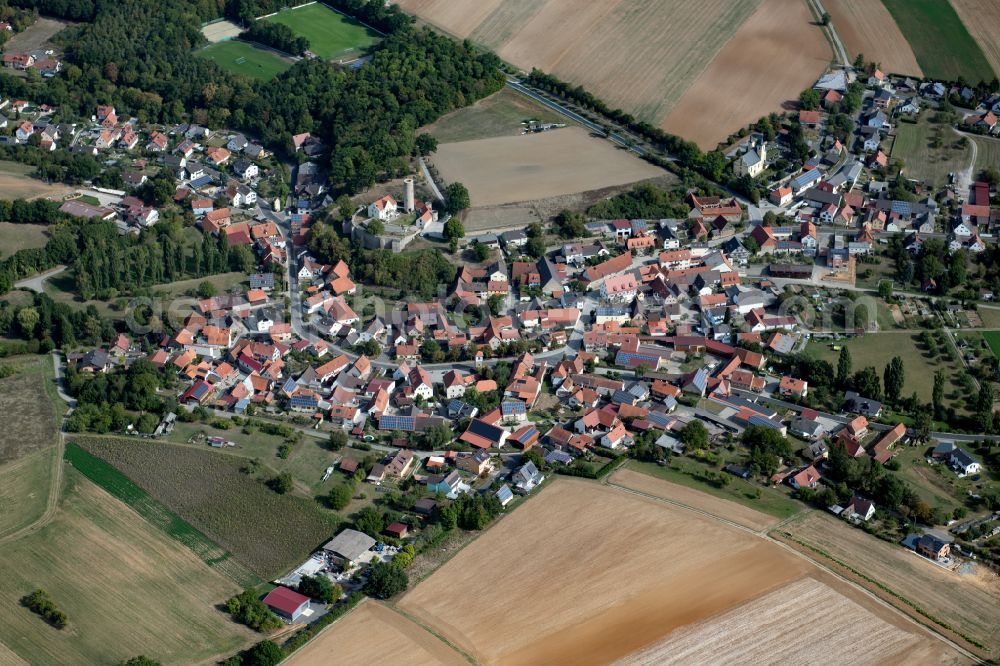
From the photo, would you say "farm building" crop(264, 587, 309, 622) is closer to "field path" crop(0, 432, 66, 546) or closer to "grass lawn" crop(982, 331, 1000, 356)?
"field path" crop(0, 432, 66, 546)

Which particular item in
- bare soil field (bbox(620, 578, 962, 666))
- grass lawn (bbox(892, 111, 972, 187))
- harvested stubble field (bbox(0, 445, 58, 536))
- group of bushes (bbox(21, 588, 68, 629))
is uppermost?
grass lawn (bbox(892, 111, 972, 187))

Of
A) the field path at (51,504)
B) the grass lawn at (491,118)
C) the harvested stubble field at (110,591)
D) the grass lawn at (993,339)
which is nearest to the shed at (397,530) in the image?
the harvested stubble field at (110,591)

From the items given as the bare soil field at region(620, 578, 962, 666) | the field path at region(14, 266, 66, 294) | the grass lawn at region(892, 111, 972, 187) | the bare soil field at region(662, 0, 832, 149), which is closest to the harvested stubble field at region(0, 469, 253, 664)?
the bare soil field at region(620, 578, 962, 666)

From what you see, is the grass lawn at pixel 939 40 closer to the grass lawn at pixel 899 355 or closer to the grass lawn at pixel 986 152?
the grass lawn at pixel 986 152

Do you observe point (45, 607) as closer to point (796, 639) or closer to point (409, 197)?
point (796, 639)

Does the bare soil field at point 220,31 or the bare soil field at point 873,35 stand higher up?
the bare soil field at point 873,35
